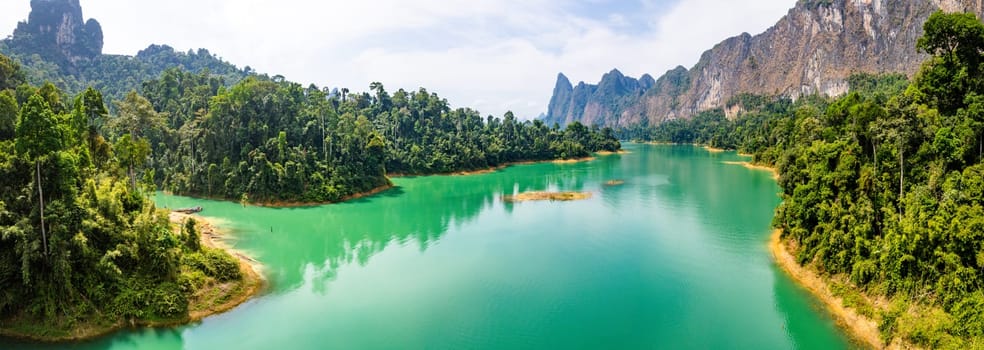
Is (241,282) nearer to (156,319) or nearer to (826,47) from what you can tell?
(156,319)

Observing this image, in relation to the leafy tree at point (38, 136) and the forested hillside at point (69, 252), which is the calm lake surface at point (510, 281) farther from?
the leafy tree at point (38, 136)

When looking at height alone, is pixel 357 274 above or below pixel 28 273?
below

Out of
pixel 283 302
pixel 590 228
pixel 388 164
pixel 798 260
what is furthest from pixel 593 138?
pixel 283 302

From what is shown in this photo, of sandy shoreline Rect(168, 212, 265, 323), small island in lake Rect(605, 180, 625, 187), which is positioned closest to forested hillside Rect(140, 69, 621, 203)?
sandy shoreline Rect(168, 212, 265, 323)

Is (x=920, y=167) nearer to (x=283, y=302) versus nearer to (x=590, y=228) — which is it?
(x=590, y=228)

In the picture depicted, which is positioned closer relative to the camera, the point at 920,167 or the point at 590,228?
the point at 920,167

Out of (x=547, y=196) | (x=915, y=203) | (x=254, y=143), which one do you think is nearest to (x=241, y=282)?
(x=915, y=203)
